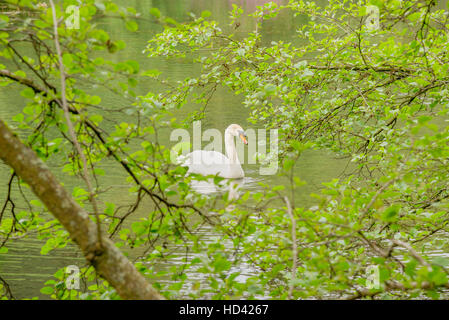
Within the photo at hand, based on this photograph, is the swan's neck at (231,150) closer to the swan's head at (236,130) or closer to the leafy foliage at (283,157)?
the swan's head at (236,130)

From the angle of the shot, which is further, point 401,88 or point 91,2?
point 401,88

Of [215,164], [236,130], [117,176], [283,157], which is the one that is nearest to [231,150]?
[215,164]

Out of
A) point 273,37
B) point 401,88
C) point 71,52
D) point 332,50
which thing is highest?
point 273,37

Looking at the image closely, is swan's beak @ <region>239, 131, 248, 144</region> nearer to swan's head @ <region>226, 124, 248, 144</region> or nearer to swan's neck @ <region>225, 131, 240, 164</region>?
swan's head @ <region>226, 124, 248, 144</region>

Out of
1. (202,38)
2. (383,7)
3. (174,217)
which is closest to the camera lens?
(174,217)

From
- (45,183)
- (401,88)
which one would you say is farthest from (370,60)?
(45,183)

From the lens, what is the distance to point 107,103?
647 inches

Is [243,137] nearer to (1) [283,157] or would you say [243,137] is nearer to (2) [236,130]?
(2) [236,130]

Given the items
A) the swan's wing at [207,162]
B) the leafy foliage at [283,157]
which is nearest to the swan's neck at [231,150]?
the swan's wing at [207,162]

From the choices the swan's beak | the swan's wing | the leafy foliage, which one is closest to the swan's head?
the swan's beak

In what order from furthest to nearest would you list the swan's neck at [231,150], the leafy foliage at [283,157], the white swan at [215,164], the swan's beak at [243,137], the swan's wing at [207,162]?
1. the swan's beak at [243,137]
2. the swan's neck at [231,150]
3. the swan's wing at [207,162]
4. the white swan at [215,164]
5. the leafy foliage at [283,157]

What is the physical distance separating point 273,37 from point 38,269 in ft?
67.7
